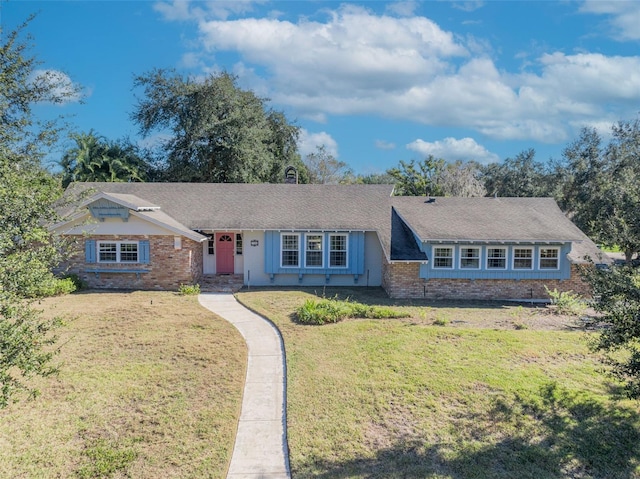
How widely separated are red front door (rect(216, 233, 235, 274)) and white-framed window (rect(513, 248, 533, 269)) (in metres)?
12.5

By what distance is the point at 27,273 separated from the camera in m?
6.18

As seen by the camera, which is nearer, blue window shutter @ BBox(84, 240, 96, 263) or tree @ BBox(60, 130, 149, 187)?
blue window shutter @ BBox(84, 240, 96, 263)

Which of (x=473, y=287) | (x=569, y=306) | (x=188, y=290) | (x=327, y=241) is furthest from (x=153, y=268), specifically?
(x=569, y=306)

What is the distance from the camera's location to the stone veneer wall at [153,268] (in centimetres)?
1823

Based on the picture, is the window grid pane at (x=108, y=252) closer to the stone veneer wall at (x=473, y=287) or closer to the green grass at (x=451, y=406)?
the green grass at (x=451, y=406)

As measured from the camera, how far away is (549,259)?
18.4m

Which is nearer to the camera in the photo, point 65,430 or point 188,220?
point 65,430

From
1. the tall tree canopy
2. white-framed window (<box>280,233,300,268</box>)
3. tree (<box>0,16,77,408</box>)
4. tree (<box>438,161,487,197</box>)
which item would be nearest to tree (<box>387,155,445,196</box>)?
tree (<box>438,161,487,197</box>)

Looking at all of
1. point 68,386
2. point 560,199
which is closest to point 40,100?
point 68,386

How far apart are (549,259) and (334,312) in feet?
34.1

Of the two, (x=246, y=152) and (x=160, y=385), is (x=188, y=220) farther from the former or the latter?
(x=246, y=152)

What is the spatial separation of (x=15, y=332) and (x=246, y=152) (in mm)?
30655

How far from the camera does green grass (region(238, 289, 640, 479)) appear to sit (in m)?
7.38

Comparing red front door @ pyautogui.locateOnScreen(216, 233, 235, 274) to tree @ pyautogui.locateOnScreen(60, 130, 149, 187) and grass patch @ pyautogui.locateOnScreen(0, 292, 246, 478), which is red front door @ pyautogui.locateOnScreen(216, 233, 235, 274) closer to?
grass patch @ pyautogui.locateOnScreen(0, 292, 246, 478)
